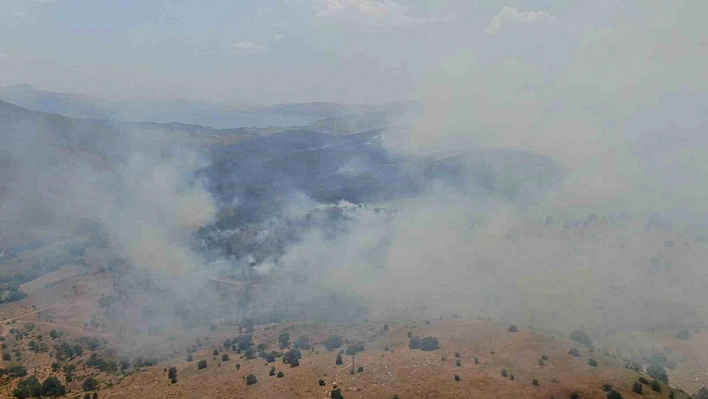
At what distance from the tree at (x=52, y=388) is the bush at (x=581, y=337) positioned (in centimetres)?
5210

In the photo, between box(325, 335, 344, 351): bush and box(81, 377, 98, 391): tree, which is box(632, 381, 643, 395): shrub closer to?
box(325, 335, 344, 351): bush

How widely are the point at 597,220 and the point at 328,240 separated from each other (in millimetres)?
56672

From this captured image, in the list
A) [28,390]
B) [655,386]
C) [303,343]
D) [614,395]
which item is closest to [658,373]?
[655,386]

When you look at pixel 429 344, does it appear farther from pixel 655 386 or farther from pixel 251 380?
pixel 655 386

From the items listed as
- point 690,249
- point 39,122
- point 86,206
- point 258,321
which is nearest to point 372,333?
point 258,321

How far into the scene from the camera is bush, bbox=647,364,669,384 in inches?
1850

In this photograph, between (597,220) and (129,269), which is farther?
(597,220)

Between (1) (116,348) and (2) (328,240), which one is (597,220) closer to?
(2) (328,240)

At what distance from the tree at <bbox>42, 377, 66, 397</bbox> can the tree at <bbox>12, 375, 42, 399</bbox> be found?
419 millimetres

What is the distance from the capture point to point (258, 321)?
70.9 meters

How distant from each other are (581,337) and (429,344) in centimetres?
1782

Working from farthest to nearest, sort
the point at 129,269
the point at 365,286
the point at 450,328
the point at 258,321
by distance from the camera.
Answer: the point at 129,269 → the point at 365,286 → the point at 258,321 → the point at 450,328

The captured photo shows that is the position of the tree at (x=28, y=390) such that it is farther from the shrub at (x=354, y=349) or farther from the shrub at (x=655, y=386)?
the shrub at (x=655, y=386)

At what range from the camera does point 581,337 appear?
183 feet
